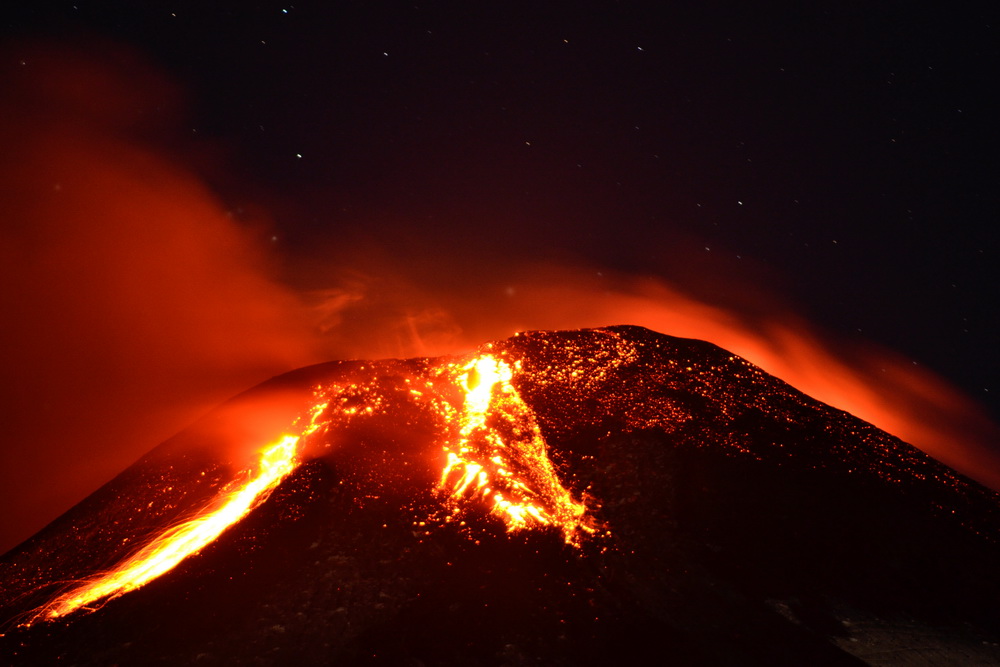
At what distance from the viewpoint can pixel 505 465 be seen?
9.26 meters

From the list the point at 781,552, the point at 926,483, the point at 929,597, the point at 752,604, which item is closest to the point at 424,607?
the point at 752,604

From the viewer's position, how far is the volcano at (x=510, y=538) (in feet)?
19.6

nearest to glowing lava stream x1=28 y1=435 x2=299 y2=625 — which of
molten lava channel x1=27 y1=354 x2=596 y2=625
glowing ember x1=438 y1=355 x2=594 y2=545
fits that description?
molten lava channel x1=27 y1=354 x2=596 y2=625

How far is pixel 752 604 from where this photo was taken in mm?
6770

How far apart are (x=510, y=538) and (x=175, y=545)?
15.0 feet

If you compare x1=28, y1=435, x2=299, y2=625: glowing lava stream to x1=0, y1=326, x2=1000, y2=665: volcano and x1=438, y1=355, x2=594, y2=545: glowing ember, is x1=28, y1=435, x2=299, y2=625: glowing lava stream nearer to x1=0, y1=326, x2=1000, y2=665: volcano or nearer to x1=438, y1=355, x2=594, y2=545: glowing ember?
x1=0, y1=326, x2=1000, y2=665: volcano

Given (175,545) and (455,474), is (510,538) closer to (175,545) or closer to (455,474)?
(455,474)

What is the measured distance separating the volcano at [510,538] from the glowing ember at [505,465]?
0.05 metres

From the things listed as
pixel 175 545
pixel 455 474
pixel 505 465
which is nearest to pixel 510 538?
pixel 455 474

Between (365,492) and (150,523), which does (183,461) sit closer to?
(150,523)

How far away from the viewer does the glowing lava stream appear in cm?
662

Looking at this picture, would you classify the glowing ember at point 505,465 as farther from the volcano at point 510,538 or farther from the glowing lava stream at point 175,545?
the glowing lava stream at point 175,545

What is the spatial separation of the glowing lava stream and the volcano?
36 millimetres

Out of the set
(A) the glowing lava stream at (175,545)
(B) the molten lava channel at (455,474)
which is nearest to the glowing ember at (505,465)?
(B) the molten lava channel at (455,474)
